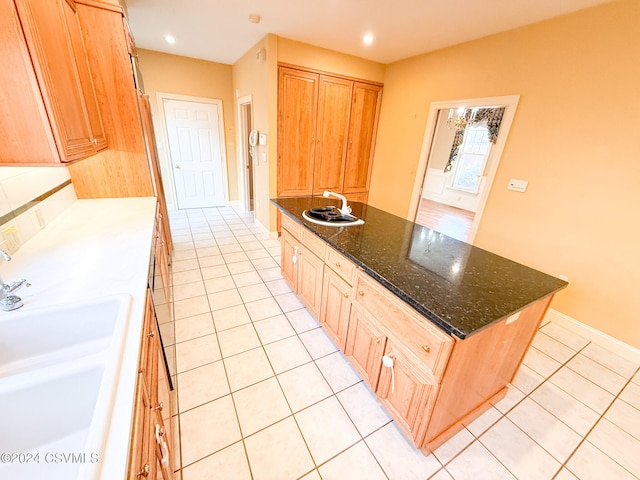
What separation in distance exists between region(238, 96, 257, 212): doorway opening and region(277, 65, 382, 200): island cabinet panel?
2.68 ft

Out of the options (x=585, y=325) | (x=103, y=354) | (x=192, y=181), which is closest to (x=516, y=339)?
(x=585, y=325)

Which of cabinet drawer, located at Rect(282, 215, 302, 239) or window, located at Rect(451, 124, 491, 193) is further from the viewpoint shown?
window, located at Rect(451, 124, 491, 193)

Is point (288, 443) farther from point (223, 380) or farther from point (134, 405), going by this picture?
point (134, 405)

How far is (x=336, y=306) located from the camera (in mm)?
1809

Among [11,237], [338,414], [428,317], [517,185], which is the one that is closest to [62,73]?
[11,237]

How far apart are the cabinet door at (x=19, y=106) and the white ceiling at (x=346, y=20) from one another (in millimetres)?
2149

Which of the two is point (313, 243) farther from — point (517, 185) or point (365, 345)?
point (517, 185)

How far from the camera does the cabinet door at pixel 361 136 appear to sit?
12.9 feet

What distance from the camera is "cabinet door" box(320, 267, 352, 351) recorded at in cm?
169

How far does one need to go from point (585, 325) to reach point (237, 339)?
3.08 metres

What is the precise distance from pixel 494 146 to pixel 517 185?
890 millimetres

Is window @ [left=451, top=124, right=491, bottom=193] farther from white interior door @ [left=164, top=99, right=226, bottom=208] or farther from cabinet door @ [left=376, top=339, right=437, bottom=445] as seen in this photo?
cabinet door @ [left=376, top=339, right=437, bottom=445]

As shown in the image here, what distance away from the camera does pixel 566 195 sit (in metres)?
2.30

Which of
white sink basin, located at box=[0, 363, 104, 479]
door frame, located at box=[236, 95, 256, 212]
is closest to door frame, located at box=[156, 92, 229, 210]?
door frame, located at box=[236, 95, 256, 212]
